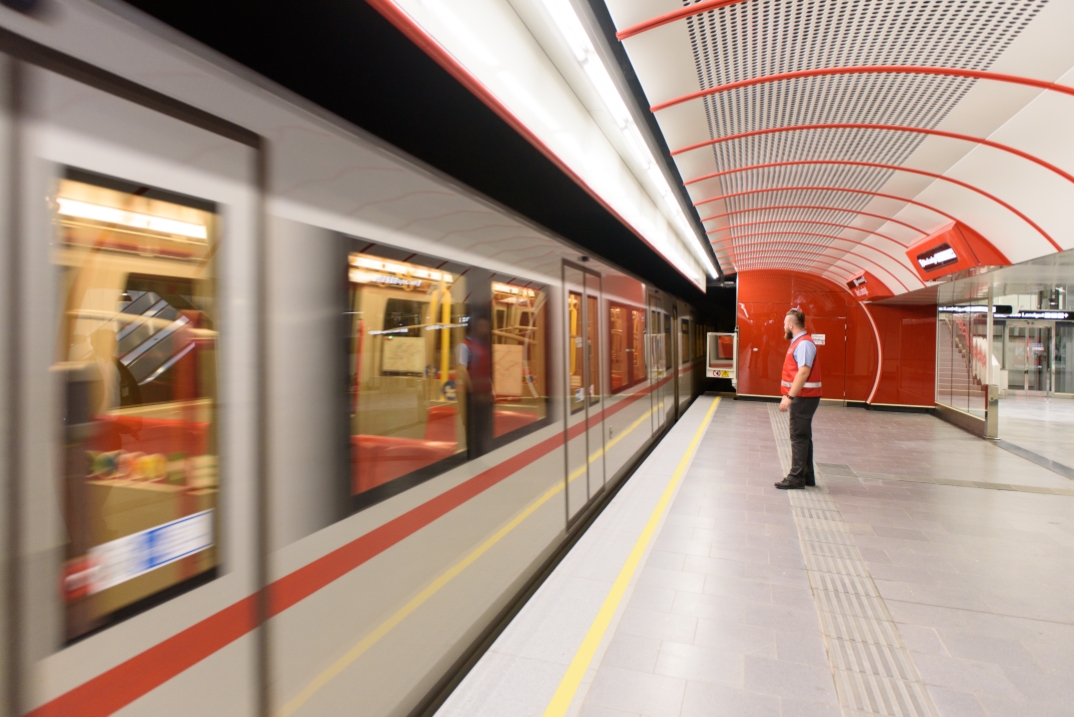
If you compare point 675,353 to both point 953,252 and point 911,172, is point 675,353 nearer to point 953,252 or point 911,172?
point 953,252

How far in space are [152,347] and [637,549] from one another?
3.90 metres

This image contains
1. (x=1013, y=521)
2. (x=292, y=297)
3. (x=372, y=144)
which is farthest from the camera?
(x=1013, y=521)

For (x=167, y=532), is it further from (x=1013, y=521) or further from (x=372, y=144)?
(x=1013, y=521)

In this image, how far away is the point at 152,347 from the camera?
1207 millimetres

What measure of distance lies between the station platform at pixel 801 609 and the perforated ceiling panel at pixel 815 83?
3214mm

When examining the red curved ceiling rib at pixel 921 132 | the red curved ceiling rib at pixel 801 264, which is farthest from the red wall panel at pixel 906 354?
the red curved ceiling rib at pixel 921 132

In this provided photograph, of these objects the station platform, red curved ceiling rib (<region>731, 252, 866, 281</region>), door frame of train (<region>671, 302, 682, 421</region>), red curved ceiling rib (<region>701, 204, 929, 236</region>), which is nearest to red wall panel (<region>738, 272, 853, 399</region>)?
red curved ceiling rib (<region>731, 252, 866, 281</region>)

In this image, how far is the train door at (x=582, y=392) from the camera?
171 inches

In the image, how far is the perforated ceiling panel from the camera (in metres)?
2.72

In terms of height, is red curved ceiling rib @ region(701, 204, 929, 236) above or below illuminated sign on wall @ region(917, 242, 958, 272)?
above

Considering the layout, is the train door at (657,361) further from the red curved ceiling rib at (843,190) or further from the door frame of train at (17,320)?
the door frame of train at (17,320)

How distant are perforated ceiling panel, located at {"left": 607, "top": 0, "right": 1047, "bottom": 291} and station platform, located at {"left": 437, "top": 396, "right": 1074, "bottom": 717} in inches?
127

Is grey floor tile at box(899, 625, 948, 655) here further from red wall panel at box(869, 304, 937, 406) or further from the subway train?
red wall panel at box(869, 304, 937, 406)

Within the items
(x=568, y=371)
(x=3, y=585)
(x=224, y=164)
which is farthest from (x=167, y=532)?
(x=568, y=371)
